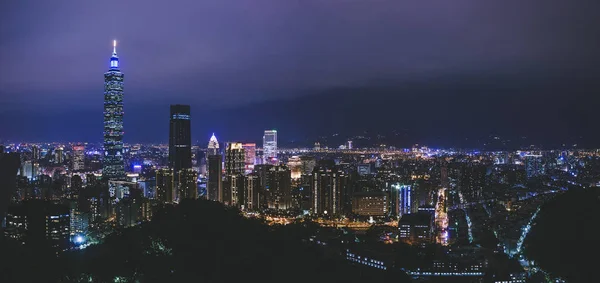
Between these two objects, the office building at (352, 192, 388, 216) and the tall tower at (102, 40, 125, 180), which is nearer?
the office building at (352, 192, 388, 216)

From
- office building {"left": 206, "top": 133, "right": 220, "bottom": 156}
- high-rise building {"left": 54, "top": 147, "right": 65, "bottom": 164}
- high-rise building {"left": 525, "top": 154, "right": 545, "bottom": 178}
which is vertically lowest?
high-rise building {"left": 525, "top": 154, "right": 545, "bottom": 178}

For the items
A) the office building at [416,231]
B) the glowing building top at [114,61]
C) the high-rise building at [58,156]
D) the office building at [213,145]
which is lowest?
the office building at [416,231]

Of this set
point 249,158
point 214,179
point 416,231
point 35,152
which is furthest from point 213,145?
point 416,231

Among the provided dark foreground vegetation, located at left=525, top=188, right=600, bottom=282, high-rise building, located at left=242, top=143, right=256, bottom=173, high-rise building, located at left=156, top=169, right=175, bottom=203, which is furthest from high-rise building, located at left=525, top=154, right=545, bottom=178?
high-rise building, located at left=156, top=169, right=175, bottom=203

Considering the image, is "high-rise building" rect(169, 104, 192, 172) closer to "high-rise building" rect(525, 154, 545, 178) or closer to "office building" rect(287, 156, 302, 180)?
"office building" rect(287, 156, 302, 180)

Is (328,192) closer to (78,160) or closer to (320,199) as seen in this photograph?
(320,199)

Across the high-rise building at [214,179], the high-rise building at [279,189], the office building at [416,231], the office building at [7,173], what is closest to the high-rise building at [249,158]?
the high-rise building at [214,179]

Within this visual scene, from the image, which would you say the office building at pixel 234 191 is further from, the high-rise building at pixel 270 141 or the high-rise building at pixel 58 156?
the high-rise building at pixel 270 141
